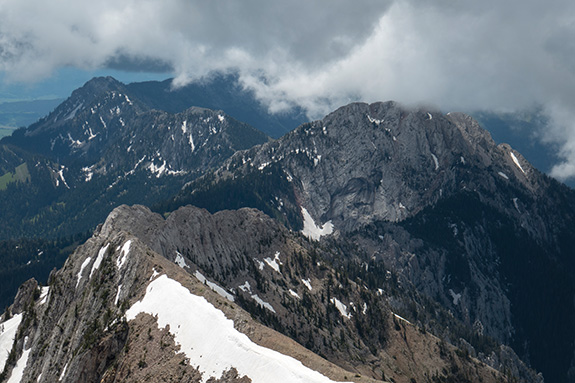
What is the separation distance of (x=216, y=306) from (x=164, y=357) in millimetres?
11744

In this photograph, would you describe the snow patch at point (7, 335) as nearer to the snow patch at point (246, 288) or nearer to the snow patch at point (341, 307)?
the snow patch at point (246, 288)

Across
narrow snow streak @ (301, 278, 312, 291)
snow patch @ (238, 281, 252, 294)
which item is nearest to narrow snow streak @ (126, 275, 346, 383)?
snow patch @ (238, 281, 252, 294)

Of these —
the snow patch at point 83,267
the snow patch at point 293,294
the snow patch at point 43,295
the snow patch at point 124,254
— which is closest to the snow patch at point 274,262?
the snow patch at point 293,294

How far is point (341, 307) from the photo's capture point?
166 m

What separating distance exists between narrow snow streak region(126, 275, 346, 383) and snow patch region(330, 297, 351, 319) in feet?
Result: 282

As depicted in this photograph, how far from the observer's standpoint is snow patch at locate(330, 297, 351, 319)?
16325 centimetres

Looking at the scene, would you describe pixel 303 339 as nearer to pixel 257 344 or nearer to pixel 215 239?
pixel 215 239

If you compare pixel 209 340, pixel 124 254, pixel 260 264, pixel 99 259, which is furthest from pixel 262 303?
pixel 209 340

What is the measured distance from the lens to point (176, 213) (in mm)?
155750

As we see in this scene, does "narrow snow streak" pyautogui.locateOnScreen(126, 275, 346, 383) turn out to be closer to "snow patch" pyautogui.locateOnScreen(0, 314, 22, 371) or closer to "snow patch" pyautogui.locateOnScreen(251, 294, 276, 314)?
"snow patch" pyautogui.locateOnScreen(0, 314, 22, 371)

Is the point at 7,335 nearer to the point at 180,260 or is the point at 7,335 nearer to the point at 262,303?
the point at 180,260

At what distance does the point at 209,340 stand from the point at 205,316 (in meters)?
5.81

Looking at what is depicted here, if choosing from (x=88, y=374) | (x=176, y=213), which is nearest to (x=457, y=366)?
(x=176, y=213)

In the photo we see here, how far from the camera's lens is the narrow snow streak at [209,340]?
62906 mm
